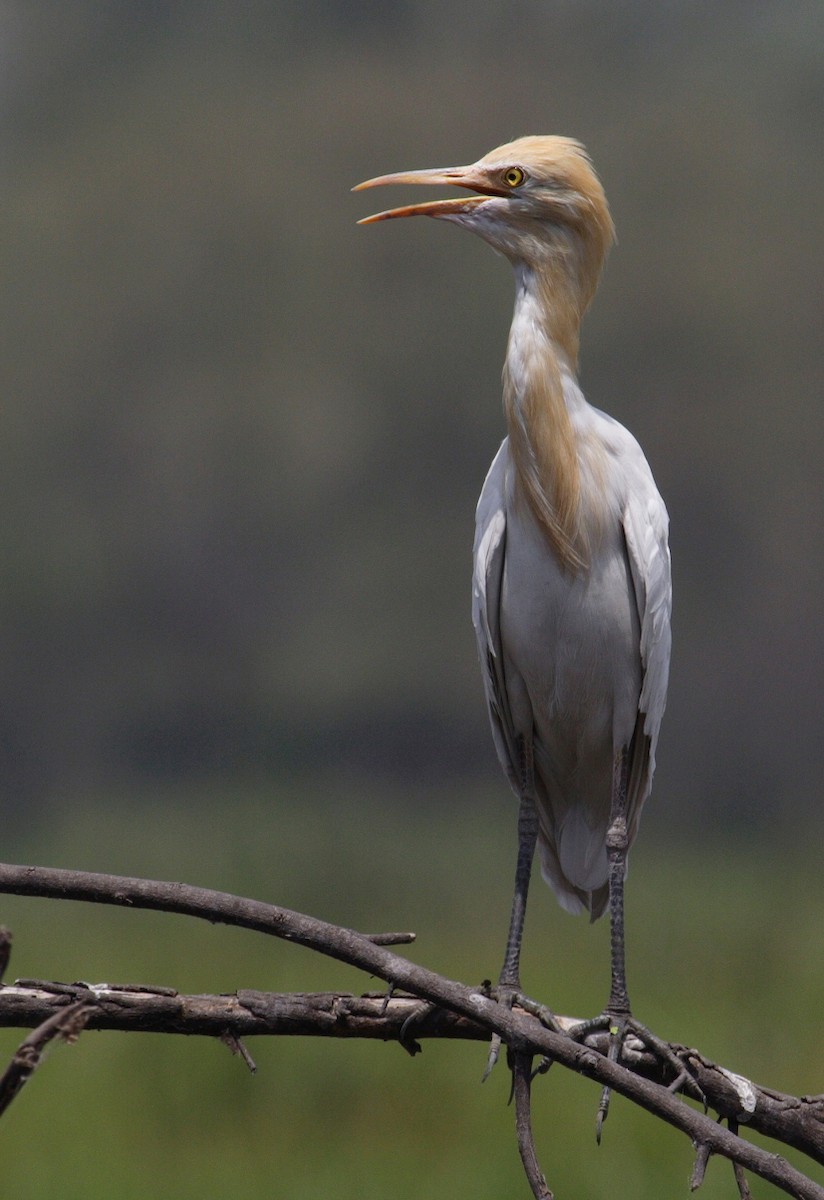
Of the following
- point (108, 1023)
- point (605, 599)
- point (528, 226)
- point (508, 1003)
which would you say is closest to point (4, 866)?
point (108, 1023)

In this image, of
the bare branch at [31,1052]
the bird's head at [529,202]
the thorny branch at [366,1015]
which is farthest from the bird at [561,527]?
the bare branch at [31,1052]

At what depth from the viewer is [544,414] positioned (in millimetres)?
1385

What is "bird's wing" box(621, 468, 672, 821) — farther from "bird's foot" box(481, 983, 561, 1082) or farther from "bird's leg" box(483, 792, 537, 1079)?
"bird's foot" box(481, 983, 561, 1082)

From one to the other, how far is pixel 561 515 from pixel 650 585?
127mm

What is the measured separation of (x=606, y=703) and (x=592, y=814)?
0.21 meters

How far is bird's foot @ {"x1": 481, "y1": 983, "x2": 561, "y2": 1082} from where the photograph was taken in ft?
3.96

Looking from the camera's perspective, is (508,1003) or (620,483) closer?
(508,1003)

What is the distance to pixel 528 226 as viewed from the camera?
1380mm

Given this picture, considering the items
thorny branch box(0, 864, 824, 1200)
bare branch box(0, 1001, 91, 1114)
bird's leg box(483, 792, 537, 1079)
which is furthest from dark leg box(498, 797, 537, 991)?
bare branch box(0, 1001, 91, 1114)

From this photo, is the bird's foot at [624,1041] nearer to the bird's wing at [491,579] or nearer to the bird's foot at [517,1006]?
the bird's foot at [517,1006]

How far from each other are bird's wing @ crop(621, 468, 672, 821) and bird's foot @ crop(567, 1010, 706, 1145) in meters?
0.33

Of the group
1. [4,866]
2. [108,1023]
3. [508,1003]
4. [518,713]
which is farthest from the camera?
[518,713]

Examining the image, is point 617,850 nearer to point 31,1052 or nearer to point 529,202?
point 529,202

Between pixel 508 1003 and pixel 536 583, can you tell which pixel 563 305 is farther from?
pixel 508 1003
